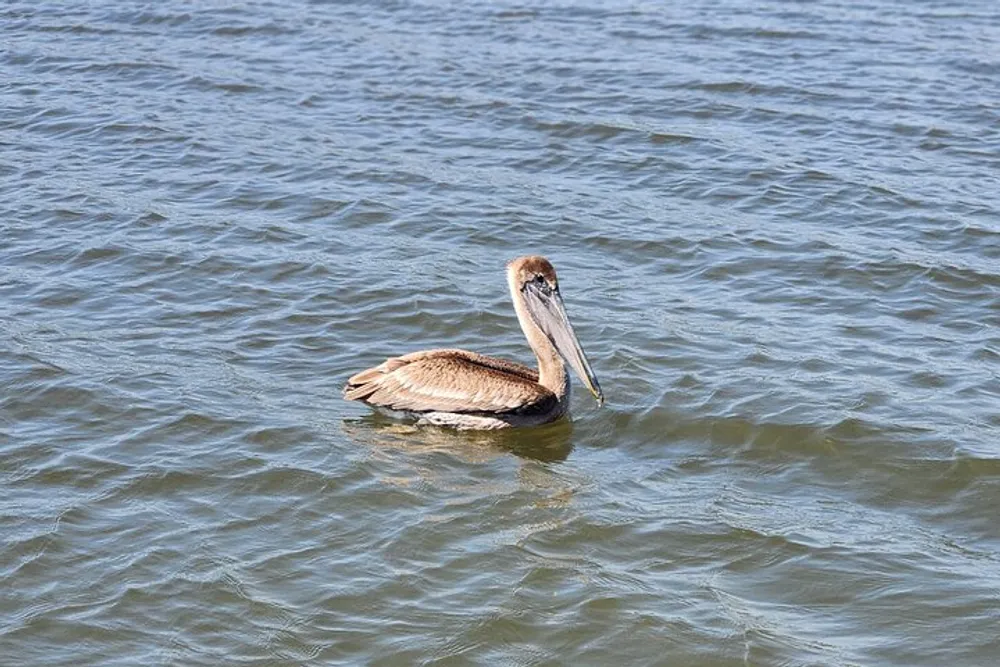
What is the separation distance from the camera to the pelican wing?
325 inches

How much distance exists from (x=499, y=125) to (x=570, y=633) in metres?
7.90

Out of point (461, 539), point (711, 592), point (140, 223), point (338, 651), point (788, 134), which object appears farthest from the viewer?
point (788, 134)

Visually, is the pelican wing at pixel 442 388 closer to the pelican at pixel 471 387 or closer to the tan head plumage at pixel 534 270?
the pelican at pixel 471 387

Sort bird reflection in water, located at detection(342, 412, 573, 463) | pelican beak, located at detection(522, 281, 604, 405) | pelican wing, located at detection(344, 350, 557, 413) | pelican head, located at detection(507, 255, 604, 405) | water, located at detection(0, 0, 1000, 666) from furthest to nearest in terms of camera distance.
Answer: pelican head, located at detection(507, 255, 604, 405)
pelican beak, located at detection(522, 281, 604, 405)
pelican wing, located at detection(344, 350, 557, 413)
bird reflection in water, located at detection(342, 412, 573, 463)
water, located at detection(0, 0, 1000, 666)

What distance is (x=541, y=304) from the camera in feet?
28.5

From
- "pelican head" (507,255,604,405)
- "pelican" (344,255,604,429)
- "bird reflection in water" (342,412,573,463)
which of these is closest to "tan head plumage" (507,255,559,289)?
"pelican head" (507,255,604,405)

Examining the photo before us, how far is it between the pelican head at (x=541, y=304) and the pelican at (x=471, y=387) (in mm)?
16

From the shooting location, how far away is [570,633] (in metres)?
6.16

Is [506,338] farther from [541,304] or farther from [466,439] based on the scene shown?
[466,439]

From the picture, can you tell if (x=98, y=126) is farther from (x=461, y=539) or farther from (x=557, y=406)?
(x=461, y=539)

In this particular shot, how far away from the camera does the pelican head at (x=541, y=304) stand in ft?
28.2

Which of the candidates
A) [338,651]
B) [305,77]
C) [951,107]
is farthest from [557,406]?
[305,77]

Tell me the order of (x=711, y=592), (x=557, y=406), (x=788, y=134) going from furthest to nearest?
(x=788, y=134)
(x=557, y=406)
(x=711, y=592)

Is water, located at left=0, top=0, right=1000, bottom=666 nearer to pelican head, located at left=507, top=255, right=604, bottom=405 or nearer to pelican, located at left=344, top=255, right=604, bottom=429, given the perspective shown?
pelican, located at left=344, top=255, right=604, bottom=429
